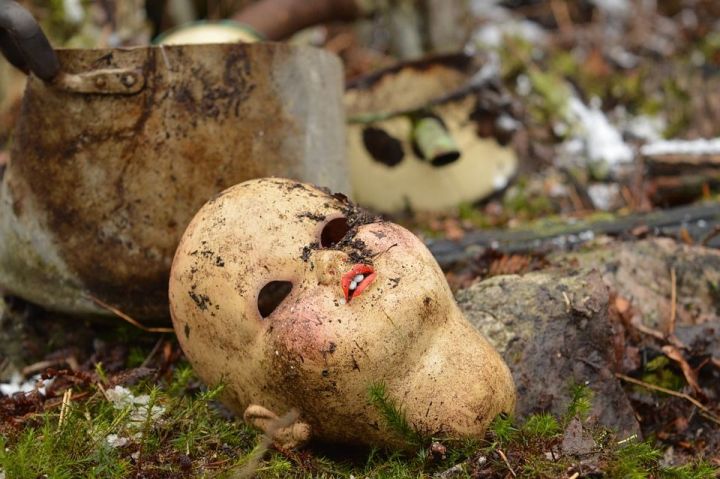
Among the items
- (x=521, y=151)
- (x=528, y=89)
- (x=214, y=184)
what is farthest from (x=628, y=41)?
(x=214, y=184)

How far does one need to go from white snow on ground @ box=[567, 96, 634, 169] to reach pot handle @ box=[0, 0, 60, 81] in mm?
3666

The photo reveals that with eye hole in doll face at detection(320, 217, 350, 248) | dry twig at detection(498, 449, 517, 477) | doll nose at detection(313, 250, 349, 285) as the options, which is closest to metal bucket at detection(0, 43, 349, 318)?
eye hole in doll face at detection(320, 217, 350, 248)

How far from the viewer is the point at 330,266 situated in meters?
2.03

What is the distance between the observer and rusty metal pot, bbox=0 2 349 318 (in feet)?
8.92

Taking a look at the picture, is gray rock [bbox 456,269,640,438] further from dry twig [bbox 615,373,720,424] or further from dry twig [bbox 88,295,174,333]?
dry twig [bbox 88,295,174,333]

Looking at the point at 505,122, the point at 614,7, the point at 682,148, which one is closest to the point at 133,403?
the point at 505,122

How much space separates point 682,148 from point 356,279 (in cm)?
355

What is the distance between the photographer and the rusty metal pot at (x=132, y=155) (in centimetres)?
272

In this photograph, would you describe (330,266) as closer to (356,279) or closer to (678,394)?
(356,279)

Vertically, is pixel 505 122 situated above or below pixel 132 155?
below

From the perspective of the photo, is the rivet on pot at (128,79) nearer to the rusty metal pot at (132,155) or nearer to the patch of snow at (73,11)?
the rusty metal pot at (132,155)

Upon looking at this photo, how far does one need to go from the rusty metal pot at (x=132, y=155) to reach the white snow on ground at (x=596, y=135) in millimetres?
2924

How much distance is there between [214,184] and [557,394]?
4.70ft

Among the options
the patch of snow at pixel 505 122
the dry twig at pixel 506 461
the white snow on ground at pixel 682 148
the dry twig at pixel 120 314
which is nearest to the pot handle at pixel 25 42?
the dry twig at pixel 120 314
